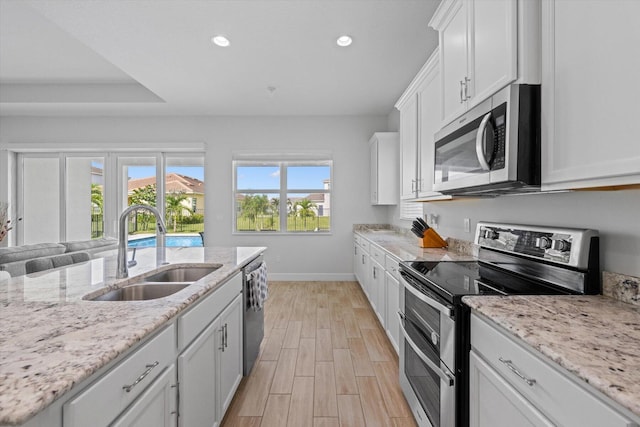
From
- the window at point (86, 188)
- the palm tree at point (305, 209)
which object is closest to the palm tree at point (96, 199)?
the window at point (86, 188)

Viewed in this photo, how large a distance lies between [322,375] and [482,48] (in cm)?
234

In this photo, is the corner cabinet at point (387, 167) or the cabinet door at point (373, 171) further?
the cabinet door at point (373, 171)

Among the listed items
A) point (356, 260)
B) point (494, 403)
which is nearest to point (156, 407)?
point (494, 403)

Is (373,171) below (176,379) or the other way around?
the other way around

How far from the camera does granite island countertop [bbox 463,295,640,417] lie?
0.65 metres

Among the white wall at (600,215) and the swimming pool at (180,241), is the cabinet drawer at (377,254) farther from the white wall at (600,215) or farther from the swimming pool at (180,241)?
the swimming pool at (180,241)

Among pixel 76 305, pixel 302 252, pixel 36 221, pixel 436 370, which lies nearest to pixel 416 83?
pixel 436 370

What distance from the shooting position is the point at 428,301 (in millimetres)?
1477

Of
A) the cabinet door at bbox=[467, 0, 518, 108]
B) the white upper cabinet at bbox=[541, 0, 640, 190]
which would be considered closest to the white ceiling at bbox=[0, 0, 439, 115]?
the cabinet door at bbox=[467, 0, 518, 108]

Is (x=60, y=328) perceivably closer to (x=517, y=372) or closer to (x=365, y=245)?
(x=517, y=372)

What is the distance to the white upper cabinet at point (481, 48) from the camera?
128 cm

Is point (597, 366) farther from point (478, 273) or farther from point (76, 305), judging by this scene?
point (76, 305)

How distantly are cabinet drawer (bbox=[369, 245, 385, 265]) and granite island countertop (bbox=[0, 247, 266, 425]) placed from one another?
5.61ft

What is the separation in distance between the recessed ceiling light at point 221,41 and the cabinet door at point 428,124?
190 centimetres
